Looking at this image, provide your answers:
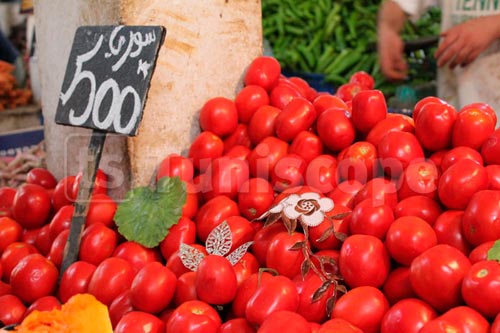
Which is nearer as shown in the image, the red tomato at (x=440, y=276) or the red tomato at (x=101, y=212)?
the red tomato at (x=440, y=276)

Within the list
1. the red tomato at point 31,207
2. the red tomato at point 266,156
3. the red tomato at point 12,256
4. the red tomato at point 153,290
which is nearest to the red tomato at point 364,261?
the red tomato at point 153,290

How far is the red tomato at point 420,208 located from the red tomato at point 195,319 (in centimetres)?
55

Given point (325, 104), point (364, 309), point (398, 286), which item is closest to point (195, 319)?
point (364, 309)

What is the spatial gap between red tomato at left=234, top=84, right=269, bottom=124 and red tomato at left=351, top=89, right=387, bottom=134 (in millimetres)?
431

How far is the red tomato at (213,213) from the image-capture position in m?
1.80

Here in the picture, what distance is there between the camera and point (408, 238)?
1.33 m

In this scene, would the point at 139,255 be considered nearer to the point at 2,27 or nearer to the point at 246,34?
the point at 246,34

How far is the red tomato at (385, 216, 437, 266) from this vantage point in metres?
1.33

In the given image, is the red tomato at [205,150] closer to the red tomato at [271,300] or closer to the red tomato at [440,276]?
the red tomato at [271,300]

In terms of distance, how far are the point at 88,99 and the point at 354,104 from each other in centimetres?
88

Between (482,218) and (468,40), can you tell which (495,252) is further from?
(468,40)

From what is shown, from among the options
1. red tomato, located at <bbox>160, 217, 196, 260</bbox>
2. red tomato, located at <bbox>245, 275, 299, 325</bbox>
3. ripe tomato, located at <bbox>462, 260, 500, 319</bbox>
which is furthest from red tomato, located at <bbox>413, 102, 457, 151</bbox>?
red tomato, located at <bbox>160, 217, 196, 260</bbox>

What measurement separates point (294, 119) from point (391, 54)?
6.48 feet

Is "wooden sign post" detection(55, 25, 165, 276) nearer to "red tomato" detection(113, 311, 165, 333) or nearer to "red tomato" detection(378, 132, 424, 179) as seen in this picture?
"red tomato" detection(113, 311, 165, 333)
